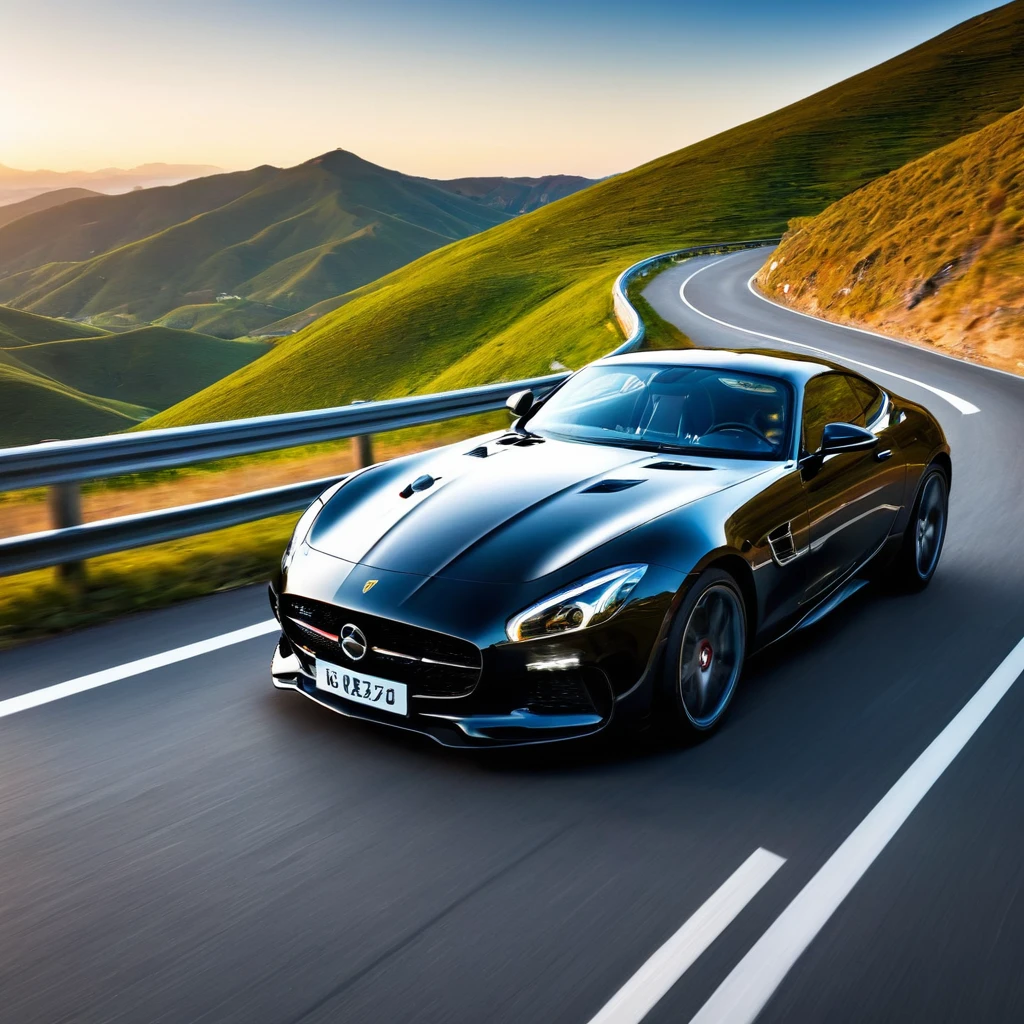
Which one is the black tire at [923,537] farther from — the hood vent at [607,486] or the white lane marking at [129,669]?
the white lane marking at [129,669]

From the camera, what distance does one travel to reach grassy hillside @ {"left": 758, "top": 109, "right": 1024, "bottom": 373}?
22828mm

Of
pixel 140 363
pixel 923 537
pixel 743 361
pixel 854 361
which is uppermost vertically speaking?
pixel 743 361

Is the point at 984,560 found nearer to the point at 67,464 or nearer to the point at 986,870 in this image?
the point at 986,870

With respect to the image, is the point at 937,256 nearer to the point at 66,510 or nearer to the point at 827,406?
the point at 827,406

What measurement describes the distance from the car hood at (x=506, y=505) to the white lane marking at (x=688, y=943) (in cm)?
120

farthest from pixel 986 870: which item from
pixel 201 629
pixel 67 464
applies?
pixel 67 464

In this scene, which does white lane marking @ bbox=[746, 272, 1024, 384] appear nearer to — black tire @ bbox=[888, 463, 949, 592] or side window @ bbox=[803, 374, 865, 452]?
black tire @ bbox=[888, 463, 949, 592]

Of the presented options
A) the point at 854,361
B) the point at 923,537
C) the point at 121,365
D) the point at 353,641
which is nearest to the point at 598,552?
the point at 353,641

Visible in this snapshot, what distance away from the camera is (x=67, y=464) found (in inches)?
231

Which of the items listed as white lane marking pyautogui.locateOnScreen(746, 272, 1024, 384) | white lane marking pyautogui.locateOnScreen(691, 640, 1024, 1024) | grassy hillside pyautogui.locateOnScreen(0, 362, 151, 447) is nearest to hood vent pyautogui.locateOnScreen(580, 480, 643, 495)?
white lane marking pyautogui.locateOnScreen(691, 640, 1024, 1024)

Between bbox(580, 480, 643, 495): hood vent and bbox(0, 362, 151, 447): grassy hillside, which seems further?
bbox(0, 362, 151, 447): grassy hillside

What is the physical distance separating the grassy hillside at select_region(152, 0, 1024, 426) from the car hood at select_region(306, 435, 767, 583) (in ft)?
83.2

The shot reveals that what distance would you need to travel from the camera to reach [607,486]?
455cm

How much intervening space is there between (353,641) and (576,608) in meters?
0.83
